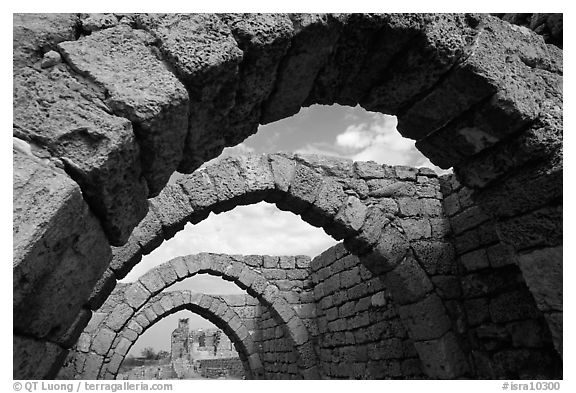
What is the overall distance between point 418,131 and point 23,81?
2338 millimetres

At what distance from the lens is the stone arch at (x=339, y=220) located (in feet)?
16.5

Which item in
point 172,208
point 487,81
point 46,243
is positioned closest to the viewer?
point 46,243

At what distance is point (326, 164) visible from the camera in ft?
18.2

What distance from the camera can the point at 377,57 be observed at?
2.41 metres

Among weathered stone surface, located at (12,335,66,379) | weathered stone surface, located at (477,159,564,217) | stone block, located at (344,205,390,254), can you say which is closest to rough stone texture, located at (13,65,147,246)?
weathered stone surface, located at (12,335,66,379)

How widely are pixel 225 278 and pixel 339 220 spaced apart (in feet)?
19.1

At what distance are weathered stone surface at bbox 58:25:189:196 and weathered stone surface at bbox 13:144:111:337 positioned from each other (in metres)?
0.36

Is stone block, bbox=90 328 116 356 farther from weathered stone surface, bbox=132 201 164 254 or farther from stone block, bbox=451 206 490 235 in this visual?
stone block, bbox=451 206 490 235

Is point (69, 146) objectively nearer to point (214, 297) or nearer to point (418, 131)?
point (418, 131)

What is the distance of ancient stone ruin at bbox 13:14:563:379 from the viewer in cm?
157

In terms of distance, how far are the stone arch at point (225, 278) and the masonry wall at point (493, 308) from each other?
14.7 feet

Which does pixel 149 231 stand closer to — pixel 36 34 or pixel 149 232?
pixel 149 232

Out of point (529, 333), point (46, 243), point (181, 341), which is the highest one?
point (181, 341)

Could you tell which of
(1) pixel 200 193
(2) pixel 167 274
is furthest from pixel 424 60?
(2) pixel 167 274
